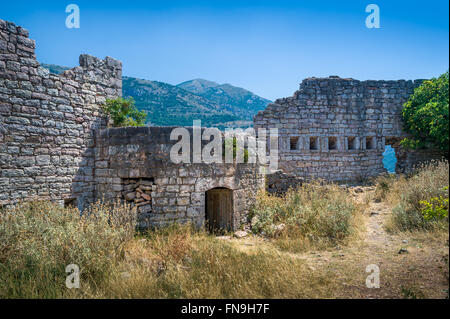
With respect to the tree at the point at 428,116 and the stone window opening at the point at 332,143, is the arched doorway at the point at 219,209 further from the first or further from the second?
the tree at the point at 428,116

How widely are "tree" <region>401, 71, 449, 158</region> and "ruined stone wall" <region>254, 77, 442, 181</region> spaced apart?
102cm

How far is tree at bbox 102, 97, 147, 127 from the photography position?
27.0ft

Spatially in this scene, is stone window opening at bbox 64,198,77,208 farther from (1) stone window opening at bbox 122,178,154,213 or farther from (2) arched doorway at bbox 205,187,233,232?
(2) arched doorway at bbox 205,187,233,232

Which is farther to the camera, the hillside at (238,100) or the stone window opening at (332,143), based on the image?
the hillside at (238,100)

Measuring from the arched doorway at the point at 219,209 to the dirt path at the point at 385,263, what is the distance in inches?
35.4

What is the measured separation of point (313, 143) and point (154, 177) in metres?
8.83

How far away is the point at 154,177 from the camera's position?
6863 mm

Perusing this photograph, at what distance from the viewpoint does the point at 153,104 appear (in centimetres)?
3117

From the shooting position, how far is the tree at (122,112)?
27.0 feet

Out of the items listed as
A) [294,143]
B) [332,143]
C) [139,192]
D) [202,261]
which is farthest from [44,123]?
[332,143]

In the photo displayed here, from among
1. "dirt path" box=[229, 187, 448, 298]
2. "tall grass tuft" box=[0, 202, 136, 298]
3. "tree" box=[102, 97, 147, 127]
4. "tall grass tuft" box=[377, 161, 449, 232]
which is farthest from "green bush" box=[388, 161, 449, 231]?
"tree" box=[102, 97, 147, 127]

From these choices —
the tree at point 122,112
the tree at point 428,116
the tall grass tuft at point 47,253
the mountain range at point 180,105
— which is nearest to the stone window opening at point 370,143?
the tree at point 428,116
